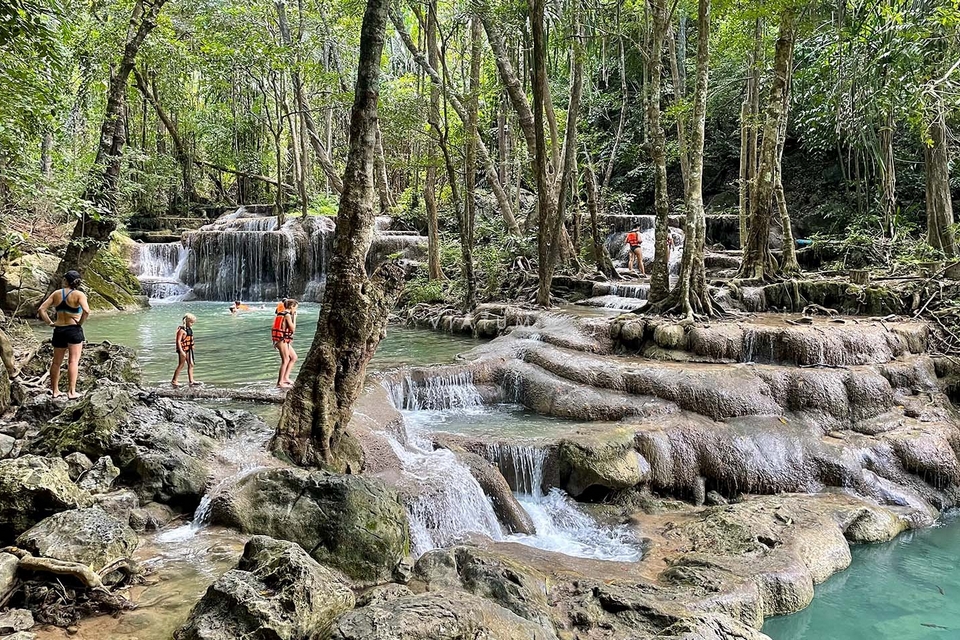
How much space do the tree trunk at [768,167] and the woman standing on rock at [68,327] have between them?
1189 centimetres

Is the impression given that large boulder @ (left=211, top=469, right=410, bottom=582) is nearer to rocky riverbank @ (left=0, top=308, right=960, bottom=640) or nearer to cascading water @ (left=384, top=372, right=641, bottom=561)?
rocky riverbank @ (left=0, top=308, right=960, bottom=640)

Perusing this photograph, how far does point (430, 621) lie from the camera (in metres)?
3.27

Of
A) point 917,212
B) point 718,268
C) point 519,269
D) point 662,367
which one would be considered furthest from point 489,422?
point 917,212

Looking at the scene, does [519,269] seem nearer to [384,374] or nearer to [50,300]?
[384,374]

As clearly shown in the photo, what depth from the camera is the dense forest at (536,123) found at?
355 inches

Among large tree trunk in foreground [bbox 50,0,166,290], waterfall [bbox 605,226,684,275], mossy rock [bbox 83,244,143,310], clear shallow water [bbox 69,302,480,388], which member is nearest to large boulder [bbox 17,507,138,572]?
clear shallow water [bbox 69,302,480,388]

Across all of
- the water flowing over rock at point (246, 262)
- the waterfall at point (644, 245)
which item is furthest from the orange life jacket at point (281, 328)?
the water flowing over rock at point (246, 262)

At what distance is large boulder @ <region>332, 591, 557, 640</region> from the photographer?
3.16 m

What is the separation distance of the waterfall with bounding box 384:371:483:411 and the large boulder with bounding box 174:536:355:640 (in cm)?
581

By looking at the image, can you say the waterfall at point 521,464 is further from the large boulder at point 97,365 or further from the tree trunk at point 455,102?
the tree trunk at point 455,102

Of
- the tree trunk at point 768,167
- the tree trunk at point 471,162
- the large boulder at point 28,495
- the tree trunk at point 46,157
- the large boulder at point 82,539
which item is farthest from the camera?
the tree trunk at point 471,162

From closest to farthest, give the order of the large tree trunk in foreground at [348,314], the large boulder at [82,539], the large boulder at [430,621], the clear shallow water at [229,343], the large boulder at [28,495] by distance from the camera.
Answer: the large boulder at [430,621], the large boulder at [82,539], the large boulder at [28,495], the large tree trunk in foreground at [348,314], the clear shallow water at [229,343]

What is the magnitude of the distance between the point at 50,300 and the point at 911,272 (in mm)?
15537

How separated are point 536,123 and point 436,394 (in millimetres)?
6483
